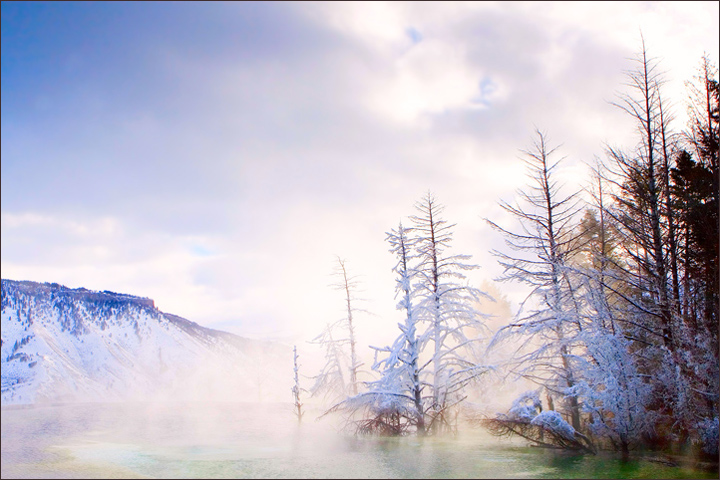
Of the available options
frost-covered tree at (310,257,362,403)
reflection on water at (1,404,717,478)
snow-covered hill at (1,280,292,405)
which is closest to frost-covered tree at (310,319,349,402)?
frost-covered tree at (310,257,362,403)

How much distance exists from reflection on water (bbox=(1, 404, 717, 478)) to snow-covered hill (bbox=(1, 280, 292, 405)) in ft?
124

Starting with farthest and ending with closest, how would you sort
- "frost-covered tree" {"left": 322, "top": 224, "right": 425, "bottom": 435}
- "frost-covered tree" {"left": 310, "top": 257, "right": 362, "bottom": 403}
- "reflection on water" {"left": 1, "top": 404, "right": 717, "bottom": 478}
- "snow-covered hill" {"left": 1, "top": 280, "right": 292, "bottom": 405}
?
"snow-covered hill" {"left": 1, "top": 280, "right": 292, "bottom": 405} < "frost-covered tree" {"left": 310, "top": 257, "right": 362, "bottom": 403} < "frost-covered tree" {"left": 322, "top": 224, "right": 425, "bottom": 435} < "reflection on water" {"left": 1, "top": 404, "right": 717, "bottom": 478}

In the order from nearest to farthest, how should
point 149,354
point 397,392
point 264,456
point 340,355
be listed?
point 264,456
point 397,392
point 340,355
point 149,354

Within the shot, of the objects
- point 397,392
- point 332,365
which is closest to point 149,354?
point 332,365

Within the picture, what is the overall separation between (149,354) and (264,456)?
314 feet

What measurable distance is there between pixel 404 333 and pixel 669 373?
416 inches

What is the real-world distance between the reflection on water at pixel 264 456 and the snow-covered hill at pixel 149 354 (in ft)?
124

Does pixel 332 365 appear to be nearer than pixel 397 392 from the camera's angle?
No

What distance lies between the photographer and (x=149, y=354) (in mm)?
101438

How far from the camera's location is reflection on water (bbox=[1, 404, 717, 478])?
12898 mm

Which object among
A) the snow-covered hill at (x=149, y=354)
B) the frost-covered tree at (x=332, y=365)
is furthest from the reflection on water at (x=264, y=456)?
the snow-covered hill at (x=149, y=354)

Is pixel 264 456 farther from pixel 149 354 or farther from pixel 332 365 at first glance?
pixel 149 354

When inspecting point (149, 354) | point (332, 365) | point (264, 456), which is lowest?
point (149, 354)

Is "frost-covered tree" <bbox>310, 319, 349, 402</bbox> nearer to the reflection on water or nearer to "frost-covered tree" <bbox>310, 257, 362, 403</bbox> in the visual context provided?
"frost-covered tree" <bbox>310, 257, 362, 403</bbox>
